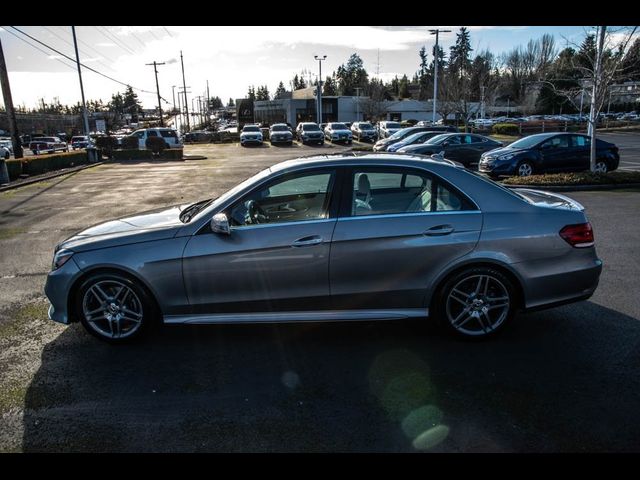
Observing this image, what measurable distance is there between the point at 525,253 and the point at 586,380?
1080 mm

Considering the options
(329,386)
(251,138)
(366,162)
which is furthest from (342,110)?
(329,386)

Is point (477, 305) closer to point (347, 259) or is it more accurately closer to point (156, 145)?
point (347, 259)

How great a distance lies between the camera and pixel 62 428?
119 inches

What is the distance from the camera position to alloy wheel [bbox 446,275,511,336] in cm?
399

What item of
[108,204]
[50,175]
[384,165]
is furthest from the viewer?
[50,175]

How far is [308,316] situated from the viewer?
13.0 ft

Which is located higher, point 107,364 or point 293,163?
point 293,163

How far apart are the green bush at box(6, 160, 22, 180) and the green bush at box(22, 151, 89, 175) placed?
59 cm

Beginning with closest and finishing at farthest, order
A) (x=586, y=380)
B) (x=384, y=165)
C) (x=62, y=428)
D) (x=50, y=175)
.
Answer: (x=62, y=428) → (x=586, y=380) → (x=384, y=165) → (x=50, y=175)

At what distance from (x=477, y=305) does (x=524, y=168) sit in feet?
38.8
